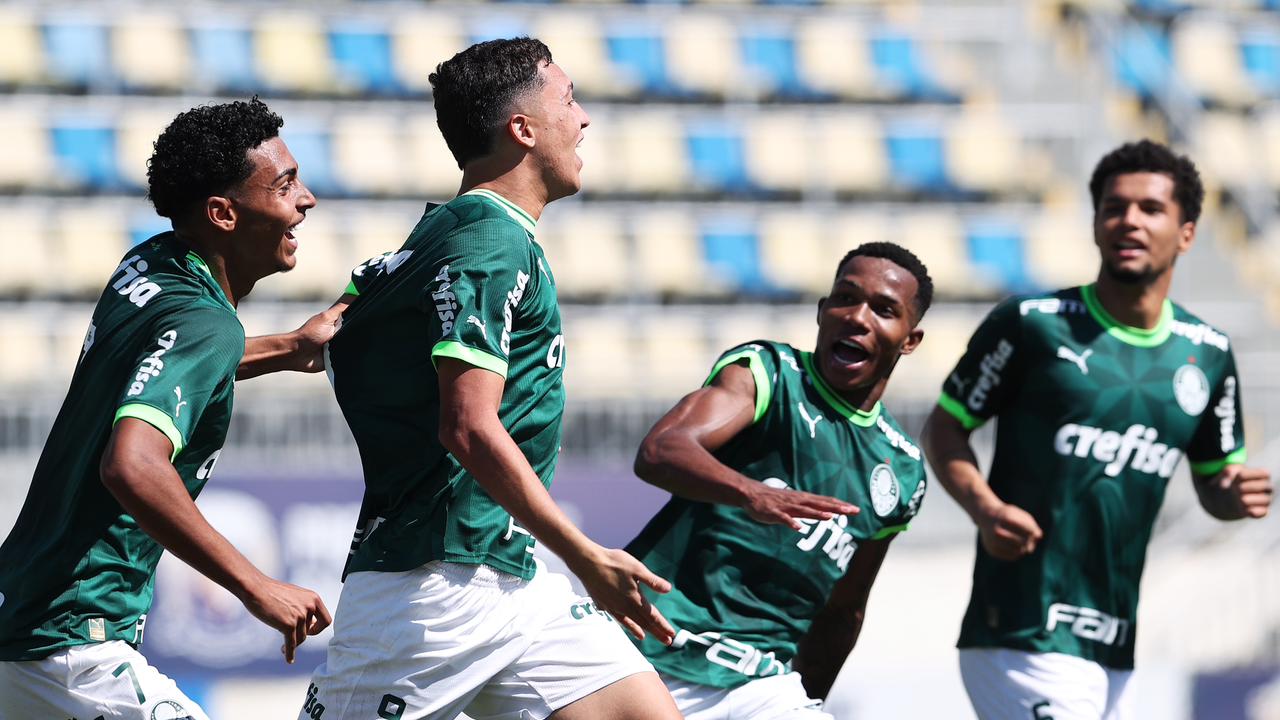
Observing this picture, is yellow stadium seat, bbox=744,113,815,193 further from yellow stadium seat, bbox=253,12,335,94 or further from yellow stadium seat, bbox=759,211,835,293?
yellow stadium seat, bbox=253,12,335,94

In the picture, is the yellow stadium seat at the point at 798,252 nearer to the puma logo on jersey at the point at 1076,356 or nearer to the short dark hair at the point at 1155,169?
the short dark hair at the point at 1155,169

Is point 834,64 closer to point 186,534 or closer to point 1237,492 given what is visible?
point 1237,492

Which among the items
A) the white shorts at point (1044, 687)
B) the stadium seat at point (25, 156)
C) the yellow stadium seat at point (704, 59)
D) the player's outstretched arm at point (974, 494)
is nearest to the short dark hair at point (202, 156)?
the player's outstretched arm at point (974, 494)

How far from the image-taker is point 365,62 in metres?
19.4

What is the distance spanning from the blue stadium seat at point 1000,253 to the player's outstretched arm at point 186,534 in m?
16.1

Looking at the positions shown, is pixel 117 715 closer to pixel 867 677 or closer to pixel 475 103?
pixel 475 103

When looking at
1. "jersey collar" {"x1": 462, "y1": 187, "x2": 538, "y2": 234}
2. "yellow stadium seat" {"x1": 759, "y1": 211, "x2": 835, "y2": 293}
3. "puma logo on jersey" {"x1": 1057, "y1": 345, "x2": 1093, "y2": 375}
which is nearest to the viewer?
"jersey collar" {"x1": 462, "y1": 187, "x2": 538, "y2": 234}

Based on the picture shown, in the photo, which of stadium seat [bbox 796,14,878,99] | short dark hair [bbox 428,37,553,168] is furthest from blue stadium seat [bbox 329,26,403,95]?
short dark hair [bbox 428,37,553,168]

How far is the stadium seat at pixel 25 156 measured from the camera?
18.1 metres

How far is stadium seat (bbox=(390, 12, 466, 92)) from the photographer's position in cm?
1945

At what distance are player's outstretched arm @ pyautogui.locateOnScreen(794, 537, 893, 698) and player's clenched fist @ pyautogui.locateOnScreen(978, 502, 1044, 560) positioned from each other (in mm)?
352

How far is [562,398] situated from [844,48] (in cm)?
1692

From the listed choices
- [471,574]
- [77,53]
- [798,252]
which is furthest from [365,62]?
[471,574]

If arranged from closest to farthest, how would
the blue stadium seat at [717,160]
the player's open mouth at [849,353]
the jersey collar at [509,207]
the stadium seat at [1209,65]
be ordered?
the jersey collar at [509,207] → the player's open mouth at [849,353] → the blue stadium seat at [717,160] → the stadium seat at [1209,65]
